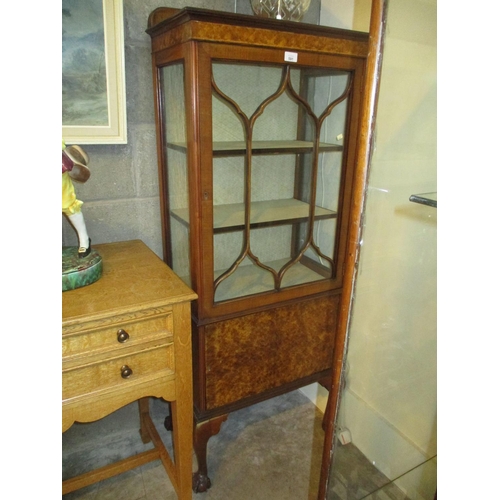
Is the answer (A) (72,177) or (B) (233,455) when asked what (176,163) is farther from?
(B) (233,455)

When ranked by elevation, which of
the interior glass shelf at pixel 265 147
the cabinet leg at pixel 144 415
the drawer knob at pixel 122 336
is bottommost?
the cabinet leg at pixel 144 415

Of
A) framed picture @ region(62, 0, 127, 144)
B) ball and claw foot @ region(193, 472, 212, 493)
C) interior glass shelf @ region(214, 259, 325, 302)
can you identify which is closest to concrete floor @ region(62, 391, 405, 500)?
ball and claw foot @ region(193, 472, 212, 493)

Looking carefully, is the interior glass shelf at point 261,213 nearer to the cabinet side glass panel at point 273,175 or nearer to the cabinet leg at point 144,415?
the cabinet side glass panel at point 273,175

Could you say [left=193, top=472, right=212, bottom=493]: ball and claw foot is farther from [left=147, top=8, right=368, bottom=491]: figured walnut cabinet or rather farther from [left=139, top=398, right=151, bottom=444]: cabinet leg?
[left=139, top=398, right=151, bottom=444]: cabinet leg

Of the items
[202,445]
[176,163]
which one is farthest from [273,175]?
[202,445]

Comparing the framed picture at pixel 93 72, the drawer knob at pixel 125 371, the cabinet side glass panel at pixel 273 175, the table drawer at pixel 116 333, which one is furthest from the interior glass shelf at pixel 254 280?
the framed picture at pixel 93 72

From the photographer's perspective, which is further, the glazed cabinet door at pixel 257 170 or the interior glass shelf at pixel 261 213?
the interior glass shelf at pixel 261 213

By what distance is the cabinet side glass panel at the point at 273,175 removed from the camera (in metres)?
1.26

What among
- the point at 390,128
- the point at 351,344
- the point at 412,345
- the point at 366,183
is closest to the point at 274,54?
the point at 390,128

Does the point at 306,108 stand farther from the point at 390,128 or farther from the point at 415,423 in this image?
the point at 415,423

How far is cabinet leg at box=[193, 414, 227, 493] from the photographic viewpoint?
4.76 ft

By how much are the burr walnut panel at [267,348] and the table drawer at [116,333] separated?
0.22 m

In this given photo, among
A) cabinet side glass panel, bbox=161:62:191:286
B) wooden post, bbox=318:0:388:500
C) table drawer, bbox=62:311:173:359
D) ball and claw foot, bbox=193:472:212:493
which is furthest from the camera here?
ball and claw foot, bbox=193:472:212:493

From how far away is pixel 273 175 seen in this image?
1453 millimetres
